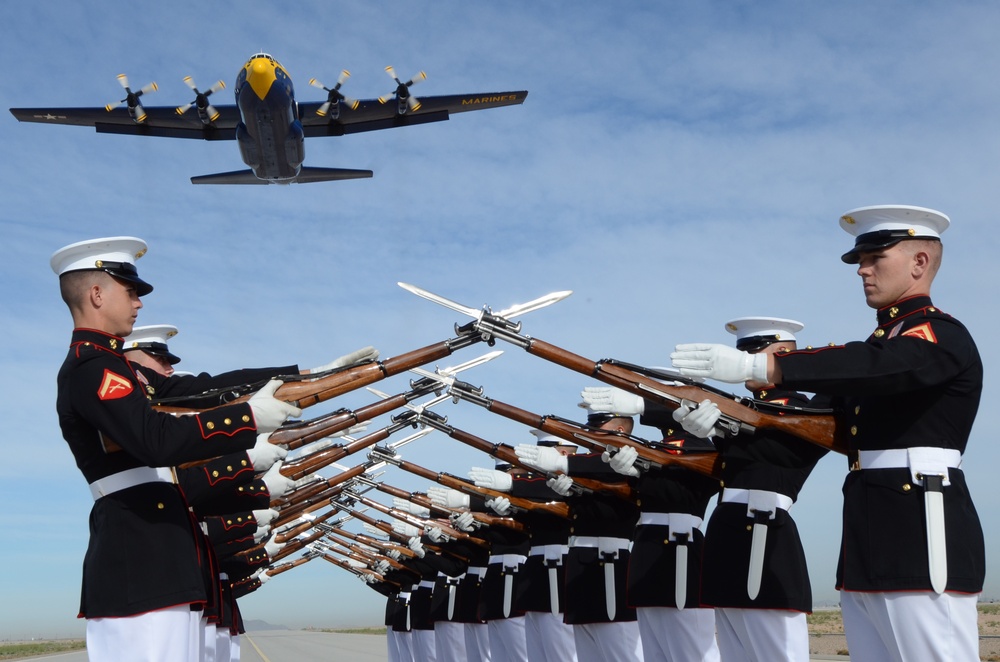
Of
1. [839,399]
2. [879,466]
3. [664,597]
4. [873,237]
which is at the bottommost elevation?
[664,597]

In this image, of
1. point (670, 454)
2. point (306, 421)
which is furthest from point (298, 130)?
point (670, 454)

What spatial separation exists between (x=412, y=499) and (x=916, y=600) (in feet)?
46.9

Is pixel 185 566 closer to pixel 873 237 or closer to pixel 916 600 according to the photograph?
pixel 916 600

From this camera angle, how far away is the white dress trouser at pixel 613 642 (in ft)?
32.0

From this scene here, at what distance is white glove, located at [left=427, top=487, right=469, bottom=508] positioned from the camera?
52.1ft

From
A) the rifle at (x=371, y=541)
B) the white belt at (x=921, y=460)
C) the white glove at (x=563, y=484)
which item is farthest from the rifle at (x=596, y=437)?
the rifle at (x=371, y=541)

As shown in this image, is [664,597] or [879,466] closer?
[879,466]

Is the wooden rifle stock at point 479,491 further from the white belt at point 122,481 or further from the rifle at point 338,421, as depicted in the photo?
the white belt at point 122,481

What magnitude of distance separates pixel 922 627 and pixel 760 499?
8.00 ft

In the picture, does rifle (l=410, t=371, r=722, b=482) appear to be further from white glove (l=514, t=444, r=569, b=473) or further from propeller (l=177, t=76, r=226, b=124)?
propeller (l=177, t=76, r=226, b=124)

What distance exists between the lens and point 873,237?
16.8 ft

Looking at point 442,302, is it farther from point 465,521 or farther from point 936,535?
point 465,521

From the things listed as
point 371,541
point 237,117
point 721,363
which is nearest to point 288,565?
point 371,541

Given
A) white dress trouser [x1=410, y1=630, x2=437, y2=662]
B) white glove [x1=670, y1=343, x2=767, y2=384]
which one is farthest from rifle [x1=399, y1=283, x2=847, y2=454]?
white dress trouser [x1=410, y1=630, x2=437, y2=662]
